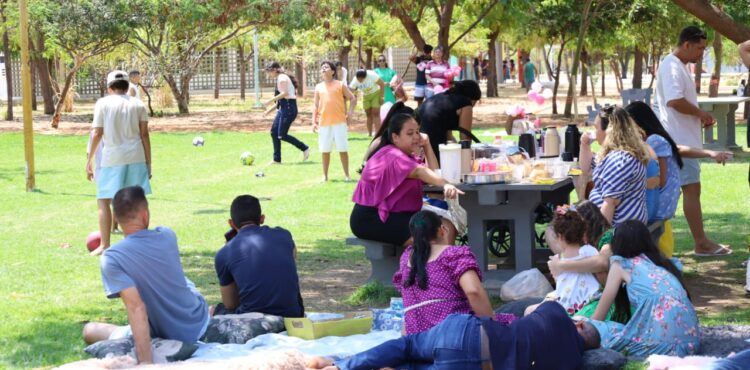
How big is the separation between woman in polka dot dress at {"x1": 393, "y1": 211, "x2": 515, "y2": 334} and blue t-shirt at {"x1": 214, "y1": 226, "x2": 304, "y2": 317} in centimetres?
111

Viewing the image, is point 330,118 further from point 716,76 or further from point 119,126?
point 716,76

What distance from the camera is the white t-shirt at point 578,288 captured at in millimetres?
6617

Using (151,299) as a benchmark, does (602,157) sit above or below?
above

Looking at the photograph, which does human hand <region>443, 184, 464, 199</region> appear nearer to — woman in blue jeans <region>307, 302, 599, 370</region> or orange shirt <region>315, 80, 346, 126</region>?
woman in blue jeans <region>307, 302, 599, 370</region>

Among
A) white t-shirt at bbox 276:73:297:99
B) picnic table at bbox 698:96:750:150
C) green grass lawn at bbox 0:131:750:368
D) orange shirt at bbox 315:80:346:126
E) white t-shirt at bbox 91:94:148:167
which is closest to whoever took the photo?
green grass lawn at bbox 0:131:750:368

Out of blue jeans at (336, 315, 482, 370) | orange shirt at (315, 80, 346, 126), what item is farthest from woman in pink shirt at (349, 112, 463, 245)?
orange shirt at (315, 80, 346, 126)

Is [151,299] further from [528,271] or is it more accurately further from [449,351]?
[528,271]

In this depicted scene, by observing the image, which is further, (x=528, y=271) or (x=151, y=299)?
(x=528, y=271)

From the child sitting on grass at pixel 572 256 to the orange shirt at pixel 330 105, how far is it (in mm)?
8910

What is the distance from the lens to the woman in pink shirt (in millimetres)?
7984

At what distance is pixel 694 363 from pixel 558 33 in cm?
Result: 2600

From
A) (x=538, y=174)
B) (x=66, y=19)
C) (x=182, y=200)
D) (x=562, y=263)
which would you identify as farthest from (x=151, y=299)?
(x=66, y=19)

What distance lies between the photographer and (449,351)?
5.34 meters

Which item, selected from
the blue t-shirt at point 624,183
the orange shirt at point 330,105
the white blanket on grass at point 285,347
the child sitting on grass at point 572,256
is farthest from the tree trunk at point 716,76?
the white blanket on grass at point 285,347
